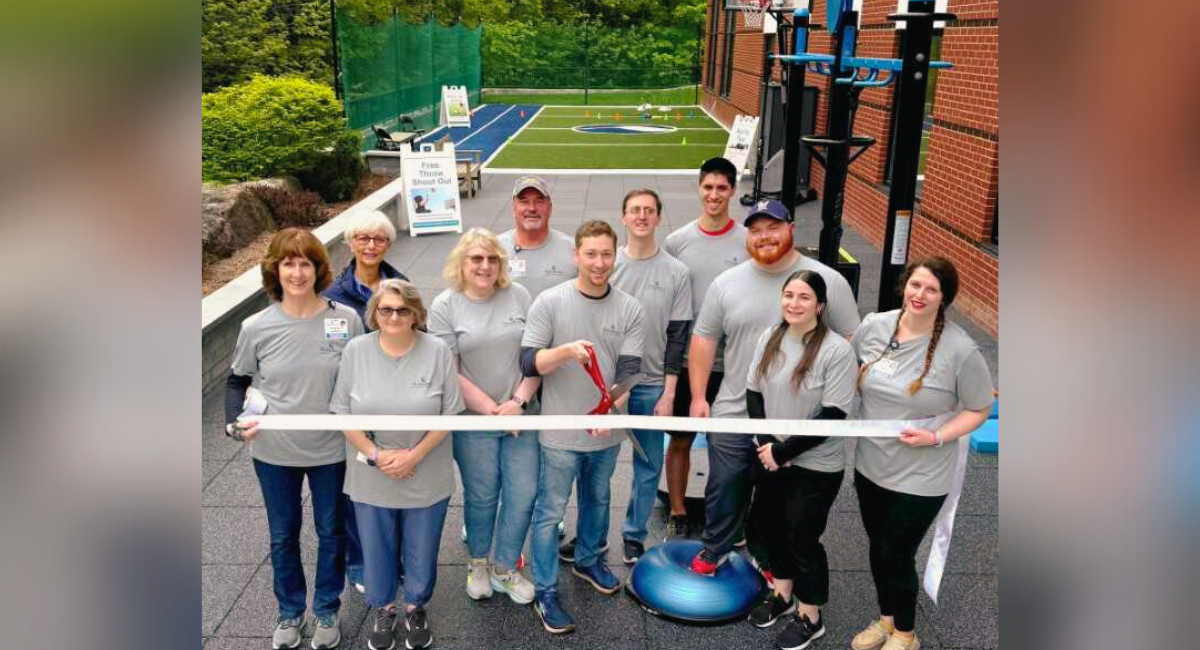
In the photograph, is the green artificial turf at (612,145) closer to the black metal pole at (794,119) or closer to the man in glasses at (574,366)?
the black metal pole at (794,119)

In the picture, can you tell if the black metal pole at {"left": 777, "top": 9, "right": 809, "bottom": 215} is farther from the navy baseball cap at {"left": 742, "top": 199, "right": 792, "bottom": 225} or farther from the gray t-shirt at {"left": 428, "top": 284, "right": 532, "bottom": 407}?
the gray t-shirt at {"left": 428, "top": 284, "right": 532, "bottom": 407}

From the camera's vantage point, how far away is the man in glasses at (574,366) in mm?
4008

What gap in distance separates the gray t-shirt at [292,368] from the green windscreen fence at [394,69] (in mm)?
14951

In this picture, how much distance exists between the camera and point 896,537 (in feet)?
12.2

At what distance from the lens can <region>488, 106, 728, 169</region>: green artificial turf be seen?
20594 millimetres

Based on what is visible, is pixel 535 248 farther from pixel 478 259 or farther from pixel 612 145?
pixel 612 145

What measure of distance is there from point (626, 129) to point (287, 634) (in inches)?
1037

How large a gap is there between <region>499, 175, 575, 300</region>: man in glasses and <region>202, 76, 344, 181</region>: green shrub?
29.4 ft

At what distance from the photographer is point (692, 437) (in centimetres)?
506

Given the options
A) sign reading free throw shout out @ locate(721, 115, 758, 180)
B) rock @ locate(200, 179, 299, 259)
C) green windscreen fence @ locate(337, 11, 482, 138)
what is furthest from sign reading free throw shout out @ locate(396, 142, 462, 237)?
sign reading free throw shout out @ locate(721, 115, 758, 180)

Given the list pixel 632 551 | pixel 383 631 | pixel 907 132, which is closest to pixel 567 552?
pixel 632 551

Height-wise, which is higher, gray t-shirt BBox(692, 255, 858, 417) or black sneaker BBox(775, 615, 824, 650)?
gray t-shirt BBox(692, 255, 858, 417)
